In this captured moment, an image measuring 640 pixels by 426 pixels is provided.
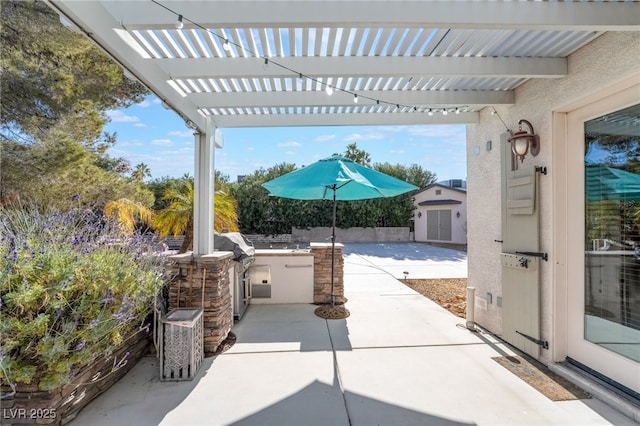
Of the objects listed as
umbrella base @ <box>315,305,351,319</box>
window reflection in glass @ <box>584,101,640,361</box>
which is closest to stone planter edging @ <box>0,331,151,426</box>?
umbrella base @ <box>315,305,351,319</box>

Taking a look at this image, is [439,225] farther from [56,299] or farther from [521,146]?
[56,299]

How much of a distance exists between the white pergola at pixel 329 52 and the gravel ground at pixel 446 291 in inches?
125

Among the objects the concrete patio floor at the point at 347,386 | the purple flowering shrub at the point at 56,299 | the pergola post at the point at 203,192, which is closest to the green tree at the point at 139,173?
the pergola post at the point at 203,192

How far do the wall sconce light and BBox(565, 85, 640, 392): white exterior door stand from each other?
30 centimetres

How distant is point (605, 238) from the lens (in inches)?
115

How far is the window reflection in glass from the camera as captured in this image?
2.66 meters

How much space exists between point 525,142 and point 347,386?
330 cm

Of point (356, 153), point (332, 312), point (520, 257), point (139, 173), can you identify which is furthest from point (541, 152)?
point (356, 153)

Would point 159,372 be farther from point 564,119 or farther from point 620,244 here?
point 564,119

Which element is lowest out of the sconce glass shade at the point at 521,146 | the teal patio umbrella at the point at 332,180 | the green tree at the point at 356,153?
the teal patio umbrella at the point at 332,180

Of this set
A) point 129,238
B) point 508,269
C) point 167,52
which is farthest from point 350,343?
point 167,52

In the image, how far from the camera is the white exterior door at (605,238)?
2668mm

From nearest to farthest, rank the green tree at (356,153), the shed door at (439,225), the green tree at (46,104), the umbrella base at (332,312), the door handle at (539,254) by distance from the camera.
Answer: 1. the door handle at (539,254)
2. the umbrella base at (332,312)
3. the green tree at (46,104)
4. the shed door at (439,225)
5. the green tree at (356,153)

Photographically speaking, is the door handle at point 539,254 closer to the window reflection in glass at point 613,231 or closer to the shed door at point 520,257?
the shed door at point 520,257
